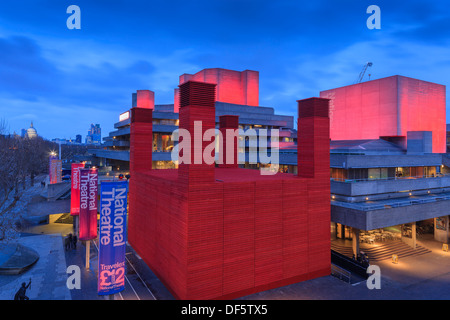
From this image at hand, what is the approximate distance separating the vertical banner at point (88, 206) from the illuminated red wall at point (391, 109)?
45.5 meters

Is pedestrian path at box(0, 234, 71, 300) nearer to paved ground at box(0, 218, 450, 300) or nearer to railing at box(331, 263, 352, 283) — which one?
paved ground at box(0, 218, 450, 300)

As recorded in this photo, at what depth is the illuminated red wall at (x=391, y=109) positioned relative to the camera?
Answer: 44062mm

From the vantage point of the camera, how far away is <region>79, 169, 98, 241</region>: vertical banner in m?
21.4

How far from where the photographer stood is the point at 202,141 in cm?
1555

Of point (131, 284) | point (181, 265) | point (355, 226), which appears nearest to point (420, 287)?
point (355, 226)

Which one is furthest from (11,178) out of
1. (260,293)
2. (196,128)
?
(260,293)

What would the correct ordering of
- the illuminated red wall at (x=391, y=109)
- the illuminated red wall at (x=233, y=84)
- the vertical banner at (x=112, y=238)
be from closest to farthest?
the vertical banner at (x=112, y=238)
the illuminated red wall at (x=391, y=109)
the illuminated red wall at (x=233, y=84)

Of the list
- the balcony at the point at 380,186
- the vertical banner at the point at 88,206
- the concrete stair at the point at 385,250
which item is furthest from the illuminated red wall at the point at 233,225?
the concrete stair at the point at 385,250

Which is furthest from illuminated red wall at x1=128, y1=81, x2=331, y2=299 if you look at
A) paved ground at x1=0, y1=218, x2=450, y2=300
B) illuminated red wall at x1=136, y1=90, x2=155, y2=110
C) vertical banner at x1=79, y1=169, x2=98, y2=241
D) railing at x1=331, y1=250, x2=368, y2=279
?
illuminated red wall at x1=136, y1=90, x2=155, y2=110

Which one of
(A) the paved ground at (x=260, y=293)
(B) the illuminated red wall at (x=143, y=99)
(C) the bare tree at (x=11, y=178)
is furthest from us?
(B) the illuminated red wall at (x=143, y=99)

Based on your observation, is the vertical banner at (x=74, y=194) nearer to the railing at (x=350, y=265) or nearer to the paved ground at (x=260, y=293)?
the paved ground at (x=260, y=293)

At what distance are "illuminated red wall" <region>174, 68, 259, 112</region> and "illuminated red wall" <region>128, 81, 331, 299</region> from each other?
52.2 m

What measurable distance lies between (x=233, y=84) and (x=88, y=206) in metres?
57.3

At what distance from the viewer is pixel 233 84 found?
71562mm
